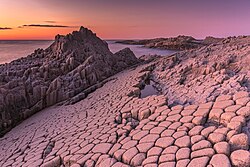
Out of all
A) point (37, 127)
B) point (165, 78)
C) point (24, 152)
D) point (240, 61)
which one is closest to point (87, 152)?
point (24, 152)

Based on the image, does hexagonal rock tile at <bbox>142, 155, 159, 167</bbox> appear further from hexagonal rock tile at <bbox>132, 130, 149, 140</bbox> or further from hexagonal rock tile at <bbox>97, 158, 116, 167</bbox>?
hexagonal rock tile at <bbox>132, 130, 149, 140</bbox>

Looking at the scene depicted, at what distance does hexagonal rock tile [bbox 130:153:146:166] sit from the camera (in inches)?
120

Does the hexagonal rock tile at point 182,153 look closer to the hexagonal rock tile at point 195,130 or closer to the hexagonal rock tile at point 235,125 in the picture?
the hexagonal rock tile at point 195,130

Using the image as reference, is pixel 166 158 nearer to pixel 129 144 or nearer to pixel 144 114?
pixel 129 144

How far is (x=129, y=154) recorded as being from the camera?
3256 mm

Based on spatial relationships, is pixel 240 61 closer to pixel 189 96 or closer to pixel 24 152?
pixel 189 96

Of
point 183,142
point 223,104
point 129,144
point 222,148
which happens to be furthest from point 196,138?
point 129,144

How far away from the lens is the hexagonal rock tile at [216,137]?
2898 mm

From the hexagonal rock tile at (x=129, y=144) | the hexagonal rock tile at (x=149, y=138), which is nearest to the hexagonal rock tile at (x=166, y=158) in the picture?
the hexagonal rock tile at (x=149, y=138)

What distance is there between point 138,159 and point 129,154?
190 mm

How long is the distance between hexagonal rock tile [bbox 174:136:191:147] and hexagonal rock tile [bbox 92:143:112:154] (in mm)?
1031

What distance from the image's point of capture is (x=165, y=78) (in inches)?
268

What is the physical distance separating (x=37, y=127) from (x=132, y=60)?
321 inches

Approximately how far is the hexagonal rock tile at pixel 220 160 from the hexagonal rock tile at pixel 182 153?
0.31 metres
